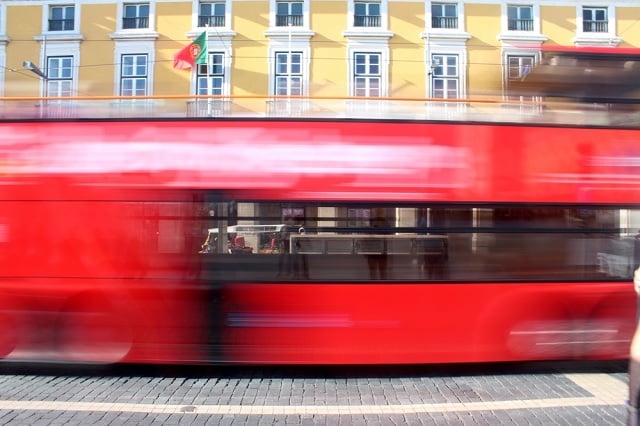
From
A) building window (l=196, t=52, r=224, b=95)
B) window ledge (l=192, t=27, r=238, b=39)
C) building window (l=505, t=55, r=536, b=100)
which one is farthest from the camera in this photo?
window ledge (l=192, t=27, r=238, b=39)

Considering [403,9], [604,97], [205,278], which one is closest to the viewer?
[205,278]

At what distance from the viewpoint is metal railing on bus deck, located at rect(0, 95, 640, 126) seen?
5.14 metres

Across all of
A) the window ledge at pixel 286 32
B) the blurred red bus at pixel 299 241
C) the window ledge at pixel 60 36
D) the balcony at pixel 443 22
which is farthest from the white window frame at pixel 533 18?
the blurred red bus at pixel 299 241

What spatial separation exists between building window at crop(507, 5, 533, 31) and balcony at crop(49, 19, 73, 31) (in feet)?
71.4

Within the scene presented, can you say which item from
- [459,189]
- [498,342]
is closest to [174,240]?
[459,189]

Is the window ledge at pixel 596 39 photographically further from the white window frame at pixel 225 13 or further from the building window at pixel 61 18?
the building window at pixel 61 18

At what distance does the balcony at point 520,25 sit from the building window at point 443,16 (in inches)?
112

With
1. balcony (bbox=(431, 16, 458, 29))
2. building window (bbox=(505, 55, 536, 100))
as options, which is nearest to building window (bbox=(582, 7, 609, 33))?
balcony (bbox=(431, 16, 458, 29))

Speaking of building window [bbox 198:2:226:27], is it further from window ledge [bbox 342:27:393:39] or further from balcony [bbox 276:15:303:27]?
window ledge [bbox 342:27:393:39]

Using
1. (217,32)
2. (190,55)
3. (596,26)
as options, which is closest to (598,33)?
(596,26)

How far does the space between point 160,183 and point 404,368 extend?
326cm

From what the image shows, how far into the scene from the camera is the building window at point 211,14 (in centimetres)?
2491

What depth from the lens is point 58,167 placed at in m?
5.02

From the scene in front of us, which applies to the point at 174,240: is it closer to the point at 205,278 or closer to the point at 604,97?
the point at 205,278
